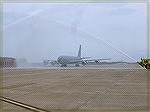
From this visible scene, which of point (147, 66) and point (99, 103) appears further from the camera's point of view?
point (147, 66)

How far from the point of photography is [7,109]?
34.8ft

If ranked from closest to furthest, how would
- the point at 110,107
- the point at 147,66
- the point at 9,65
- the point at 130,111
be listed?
the point at 130,111, the point at 110,107, the point at 147,66, the point at 9,65

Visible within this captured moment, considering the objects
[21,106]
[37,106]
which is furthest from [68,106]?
[21,106]

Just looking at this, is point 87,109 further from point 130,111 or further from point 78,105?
point 130,111

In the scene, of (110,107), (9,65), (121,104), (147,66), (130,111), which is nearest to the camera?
(130,111)

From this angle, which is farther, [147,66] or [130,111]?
[147,66]

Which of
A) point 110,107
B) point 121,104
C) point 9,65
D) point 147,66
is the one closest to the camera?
point 110,107

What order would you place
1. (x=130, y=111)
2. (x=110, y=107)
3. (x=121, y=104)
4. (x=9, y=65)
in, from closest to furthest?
(x=130, y=111) → (x=110, y=107) → (x=121, y=104) → (x=9, y=65)

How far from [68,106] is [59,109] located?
2.47 ft

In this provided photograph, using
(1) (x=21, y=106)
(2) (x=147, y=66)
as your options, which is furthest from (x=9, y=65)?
(1) (x=21, y=106)

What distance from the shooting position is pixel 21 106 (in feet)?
Answer: 37.3

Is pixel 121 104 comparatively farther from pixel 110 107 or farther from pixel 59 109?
pixel 59 109

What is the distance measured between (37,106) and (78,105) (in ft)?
6.21

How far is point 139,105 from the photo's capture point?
11477 millimetres
